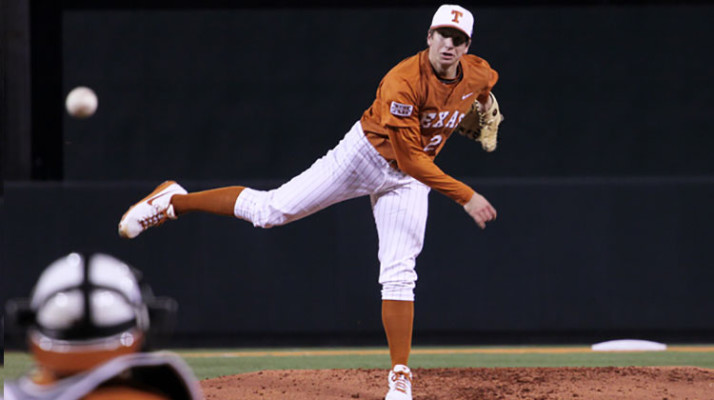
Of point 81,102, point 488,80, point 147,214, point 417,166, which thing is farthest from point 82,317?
point 81,102

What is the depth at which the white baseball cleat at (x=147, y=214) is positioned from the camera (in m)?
4.00

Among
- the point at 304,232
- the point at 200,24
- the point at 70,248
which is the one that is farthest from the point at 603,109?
the point at 70,248

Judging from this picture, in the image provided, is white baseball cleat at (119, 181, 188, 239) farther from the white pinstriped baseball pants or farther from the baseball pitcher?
the white pinstriped baseball pants

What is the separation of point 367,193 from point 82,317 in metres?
2.50

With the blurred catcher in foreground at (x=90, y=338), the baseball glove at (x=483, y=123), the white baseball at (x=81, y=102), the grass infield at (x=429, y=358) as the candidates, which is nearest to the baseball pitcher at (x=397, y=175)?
the baseball glove at (x=483, y=123)

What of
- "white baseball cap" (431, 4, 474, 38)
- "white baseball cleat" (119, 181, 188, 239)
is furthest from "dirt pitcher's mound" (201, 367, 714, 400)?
"white baseball cap" (431, 4, 474, 38)

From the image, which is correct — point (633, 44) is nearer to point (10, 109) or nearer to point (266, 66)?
point (266, 66)

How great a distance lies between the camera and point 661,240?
7359 millimetres

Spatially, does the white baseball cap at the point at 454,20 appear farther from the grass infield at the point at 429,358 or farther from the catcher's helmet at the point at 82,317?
the grass infield at the point at 429,358

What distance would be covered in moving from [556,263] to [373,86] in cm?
241

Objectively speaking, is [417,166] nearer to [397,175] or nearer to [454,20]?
[397,175]

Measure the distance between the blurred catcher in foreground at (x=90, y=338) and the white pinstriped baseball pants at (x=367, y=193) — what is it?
7.66ft

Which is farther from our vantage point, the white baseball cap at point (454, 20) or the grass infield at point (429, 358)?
the grass infield at point (429, 358)

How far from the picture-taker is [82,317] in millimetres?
1556
